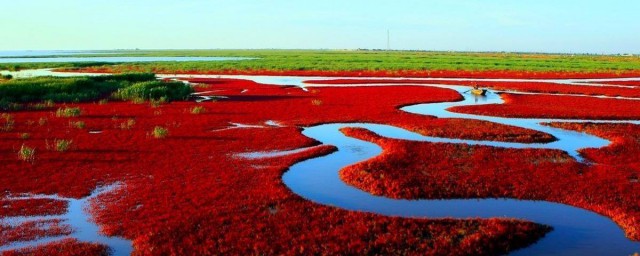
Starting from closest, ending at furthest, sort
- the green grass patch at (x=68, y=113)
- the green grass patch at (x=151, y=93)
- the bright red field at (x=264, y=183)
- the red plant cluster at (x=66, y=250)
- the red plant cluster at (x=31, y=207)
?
the red plant cluster at (x=66, y=250) → the bright red field at (x=264, y=183) → the red plant cluster at (x=31, y=207) → the green grass patch at (x=68, y=113) → the green grass patch at (x=151, y=93)

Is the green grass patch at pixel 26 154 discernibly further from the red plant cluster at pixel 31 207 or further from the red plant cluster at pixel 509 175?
the red plant cluster at pixel 509 175

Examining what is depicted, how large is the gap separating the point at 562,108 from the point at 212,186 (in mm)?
32611

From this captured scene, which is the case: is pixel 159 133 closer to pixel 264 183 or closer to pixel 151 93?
pixel 264 183

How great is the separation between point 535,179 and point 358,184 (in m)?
6.51

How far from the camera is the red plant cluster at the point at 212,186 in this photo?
44.4 feet

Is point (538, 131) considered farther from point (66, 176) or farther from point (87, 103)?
point (87, 103)

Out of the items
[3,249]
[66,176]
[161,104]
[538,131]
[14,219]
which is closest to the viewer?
[3,249]

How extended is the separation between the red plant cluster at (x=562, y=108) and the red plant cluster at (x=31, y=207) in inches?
1189

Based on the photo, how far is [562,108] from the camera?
138ft

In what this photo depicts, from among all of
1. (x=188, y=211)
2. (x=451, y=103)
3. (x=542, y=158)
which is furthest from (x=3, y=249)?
(x=451, y=103)

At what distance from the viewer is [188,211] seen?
1594 centimetres

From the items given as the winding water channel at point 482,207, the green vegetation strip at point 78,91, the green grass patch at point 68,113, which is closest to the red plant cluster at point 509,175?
the winding water channel at point 482,207

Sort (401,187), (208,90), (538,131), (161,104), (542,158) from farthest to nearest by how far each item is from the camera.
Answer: (208,90) → (161,104) → (538,131) → (542,158) → (401,187)

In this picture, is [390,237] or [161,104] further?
[161,104]
